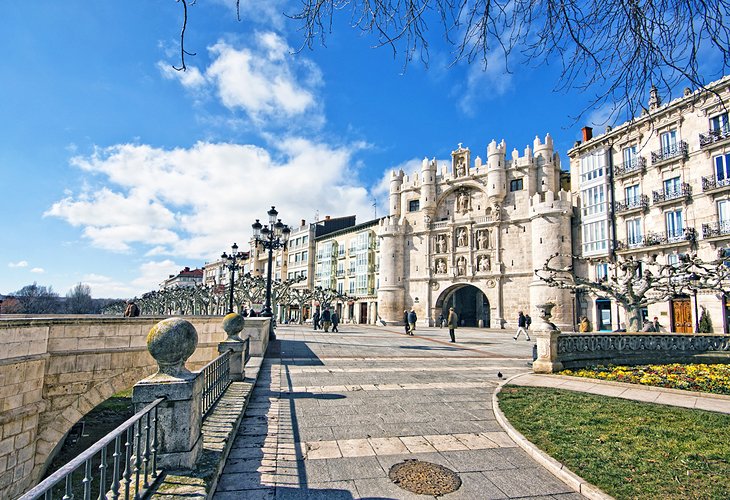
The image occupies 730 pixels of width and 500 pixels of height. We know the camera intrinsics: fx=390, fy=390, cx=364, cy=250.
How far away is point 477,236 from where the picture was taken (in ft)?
141

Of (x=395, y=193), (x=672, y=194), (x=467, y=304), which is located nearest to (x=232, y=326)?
(x=672, y=194)

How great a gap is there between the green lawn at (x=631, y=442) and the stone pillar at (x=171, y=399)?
398 cm

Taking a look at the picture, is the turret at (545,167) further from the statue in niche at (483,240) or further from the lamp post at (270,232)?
the lamp post at (270,232)

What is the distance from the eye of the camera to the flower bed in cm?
848

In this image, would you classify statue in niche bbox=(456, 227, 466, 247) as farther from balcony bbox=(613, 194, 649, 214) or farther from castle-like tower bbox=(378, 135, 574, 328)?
balcony bbox=(613, 194, 649, 214)

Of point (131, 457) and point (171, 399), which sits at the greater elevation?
point (171, 399)

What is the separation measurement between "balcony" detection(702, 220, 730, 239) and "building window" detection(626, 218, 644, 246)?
4594 mm

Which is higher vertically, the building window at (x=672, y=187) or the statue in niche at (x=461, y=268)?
the building window at (x=672, y=187)

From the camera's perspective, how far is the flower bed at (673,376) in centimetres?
848

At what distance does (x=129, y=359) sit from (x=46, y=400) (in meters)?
2.69

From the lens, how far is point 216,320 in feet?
54.1

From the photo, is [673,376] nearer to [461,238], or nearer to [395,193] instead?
[461,238]

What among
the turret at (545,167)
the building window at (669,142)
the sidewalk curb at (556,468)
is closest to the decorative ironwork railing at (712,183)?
the building window at (669,142)

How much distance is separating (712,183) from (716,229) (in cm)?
297
